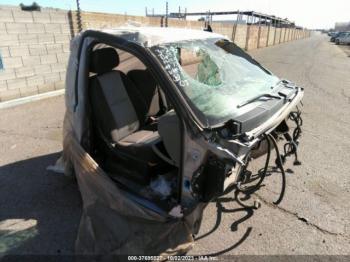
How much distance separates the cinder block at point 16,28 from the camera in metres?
6.35

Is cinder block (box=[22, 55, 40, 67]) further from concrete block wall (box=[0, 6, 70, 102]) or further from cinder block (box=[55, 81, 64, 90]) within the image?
cinder block (box=[55, 81, 64, 90])

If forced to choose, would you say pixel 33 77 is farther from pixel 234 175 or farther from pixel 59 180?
pixel 234 175

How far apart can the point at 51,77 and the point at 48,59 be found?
17.1 inches

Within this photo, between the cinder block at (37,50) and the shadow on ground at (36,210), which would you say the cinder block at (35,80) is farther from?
the shadow on ground at (36,210)

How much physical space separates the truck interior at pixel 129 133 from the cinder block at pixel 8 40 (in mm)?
4201

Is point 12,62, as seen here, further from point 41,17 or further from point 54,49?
point 41,17

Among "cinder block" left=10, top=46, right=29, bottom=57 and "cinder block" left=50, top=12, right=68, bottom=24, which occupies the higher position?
"cinder block" left=50, top=12, right=68, bottom=24

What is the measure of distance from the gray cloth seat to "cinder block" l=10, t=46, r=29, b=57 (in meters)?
4.36

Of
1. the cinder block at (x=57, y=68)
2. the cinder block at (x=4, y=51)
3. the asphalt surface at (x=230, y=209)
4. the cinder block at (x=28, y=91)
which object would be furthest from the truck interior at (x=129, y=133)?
the cinder block at (x=57, y=68)

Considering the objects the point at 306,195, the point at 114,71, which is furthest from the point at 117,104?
the point at 306,195

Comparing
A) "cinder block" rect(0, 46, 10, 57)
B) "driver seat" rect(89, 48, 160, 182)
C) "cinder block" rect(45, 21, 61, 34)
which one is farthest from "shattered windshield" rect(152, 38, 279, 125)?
"cinder block" rect(45, 21, 61, 34)

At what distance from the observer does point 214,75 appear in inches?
116

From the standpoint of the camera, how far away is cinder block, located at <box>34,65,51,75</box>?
7080 mm

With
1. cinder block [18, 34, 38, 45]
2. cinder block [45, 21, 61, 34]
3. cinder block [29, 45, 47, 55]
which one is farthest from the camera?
cinder block [45, 21, 61, 34]
